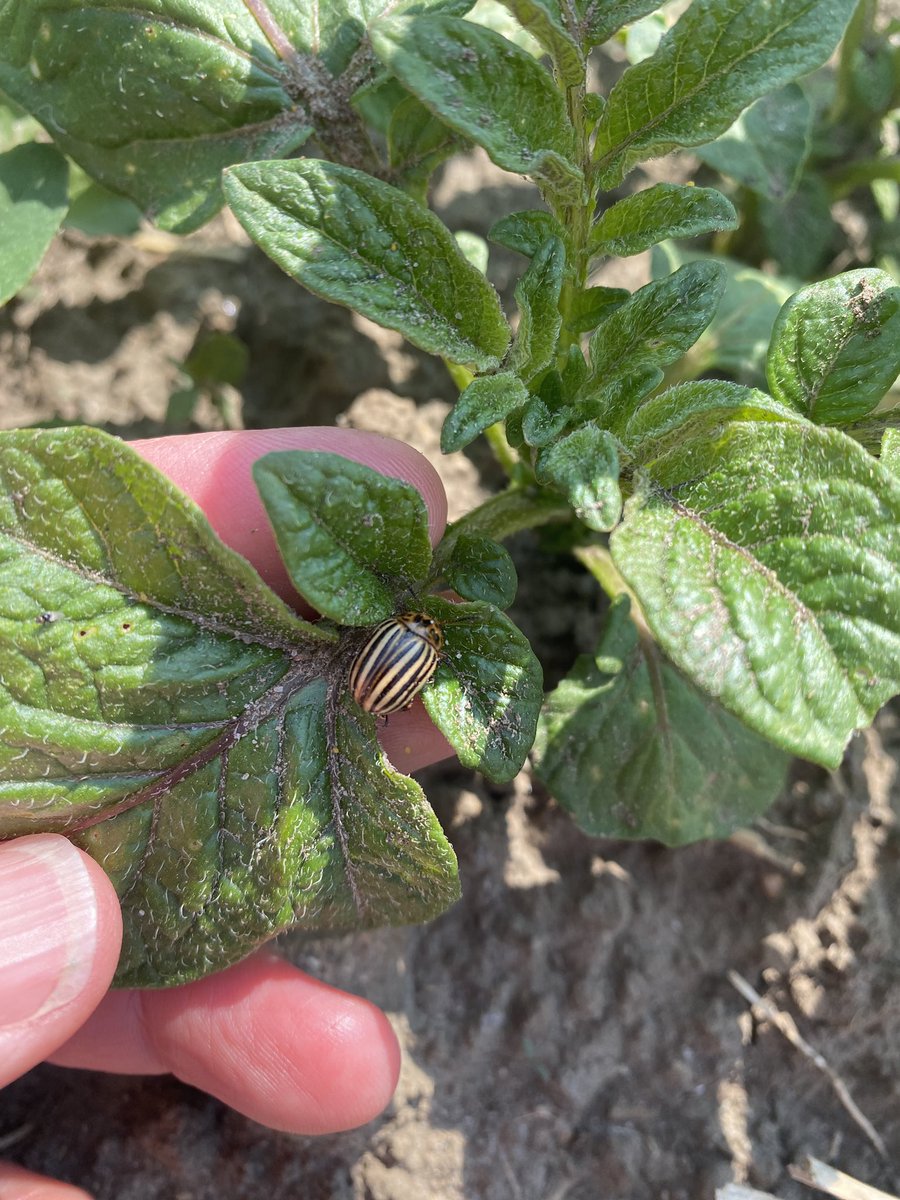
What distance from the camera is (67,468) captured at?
1563mm

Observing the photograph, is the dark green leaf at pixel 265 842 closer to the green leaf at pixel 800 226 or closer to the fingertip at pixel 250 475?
the fingertip at pixel 250 475

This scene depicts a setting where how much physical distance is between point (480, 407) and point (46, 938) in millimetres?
1215

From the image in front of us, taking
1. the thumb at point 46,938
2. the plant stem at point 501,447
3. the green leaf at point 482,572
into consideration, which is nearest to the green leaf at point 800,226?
the plant stem at point 501,447

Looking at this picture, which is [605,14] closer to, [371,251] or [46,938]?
[371,251]

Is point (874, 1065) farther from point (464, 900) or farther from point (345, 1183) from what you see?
point (345, 1183)

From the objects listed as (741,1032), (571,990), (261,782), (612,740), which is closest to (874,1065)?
(741,1032)

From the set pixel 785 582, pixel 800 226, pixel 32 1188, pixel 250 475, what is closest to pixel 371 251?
pixel 250 475

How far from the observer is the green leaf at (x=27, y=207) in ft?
6.70

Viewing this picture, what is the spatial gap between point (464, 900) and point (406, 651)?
1157 millimetres

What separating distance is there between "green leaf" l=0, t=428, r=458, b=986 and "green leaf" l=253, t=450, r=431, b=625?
138 millimetres

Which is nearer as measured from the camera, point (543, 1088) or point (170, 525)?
point (170, 525)

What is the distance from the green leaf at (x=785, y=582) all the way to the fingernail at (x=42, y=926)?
1137 millimetres

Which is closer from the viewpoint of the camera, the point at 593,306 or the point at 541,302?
the point at 541,302

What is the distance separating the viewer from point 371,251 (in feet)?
5.38
